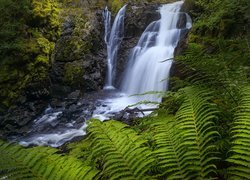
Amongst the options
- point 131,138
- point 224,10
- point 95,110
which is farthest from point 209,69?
point 95,110

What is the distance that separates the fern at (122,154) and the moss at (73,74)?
12.0 metres

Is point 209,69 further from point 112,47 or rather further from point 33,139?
point 112,47

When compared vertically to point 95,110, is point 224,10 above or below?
above

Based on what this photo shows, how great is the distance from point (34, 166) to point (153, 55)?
12.2 meters

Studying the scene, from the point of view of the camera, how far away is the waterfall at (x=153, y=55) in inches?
513

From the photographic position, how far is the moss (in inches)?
565

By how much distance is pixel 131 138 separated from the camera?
2.37 m

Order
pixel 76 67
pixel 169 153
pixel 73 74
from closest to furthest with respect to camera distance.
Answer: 1. pixel 169 153
2. pixel 73 74
3. pixel 76 67

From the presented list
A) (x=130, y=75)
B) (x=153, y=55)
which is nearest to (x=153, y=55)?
(x=153, y=55)

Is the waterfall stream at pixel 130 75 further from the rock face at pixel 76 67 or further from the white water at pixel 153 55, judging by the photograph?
the rock face at pixel 76 67

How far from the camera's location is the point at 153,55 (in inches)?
543

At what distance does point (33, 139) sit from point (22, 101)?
3.40 meters

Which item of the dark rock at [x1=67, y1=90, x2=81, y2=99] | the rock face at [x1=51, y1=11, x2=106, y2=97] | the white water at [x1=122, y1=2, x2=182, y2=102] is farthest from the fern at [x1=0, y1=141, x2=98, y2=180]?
the rock face at [x1=51, y1=11, x2=106, y2=97]

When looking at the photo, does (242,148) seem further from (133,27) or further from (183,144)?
(133,27)
